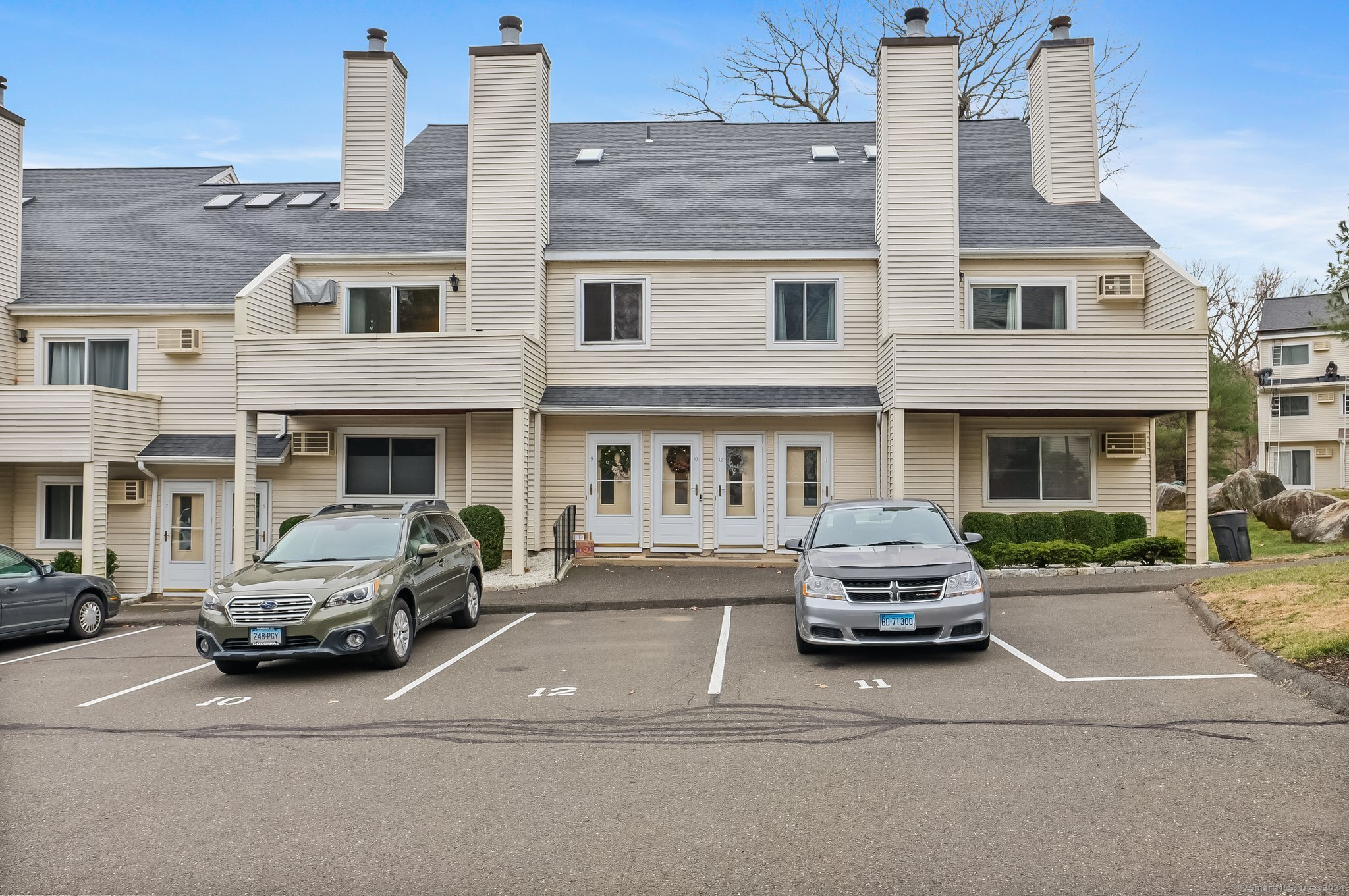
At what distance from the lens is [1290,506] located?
71.7 feet

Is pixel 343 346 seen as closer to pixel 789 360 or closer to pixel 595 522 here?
pixel 595 522

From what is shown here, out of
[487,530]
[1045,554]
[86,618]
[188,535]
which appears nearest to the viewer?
[86,618]

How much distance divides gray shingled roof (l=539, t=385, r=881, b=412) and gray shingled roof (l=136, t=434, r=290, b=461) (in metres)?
5.25

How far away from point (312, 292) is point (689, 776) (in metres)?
15.3

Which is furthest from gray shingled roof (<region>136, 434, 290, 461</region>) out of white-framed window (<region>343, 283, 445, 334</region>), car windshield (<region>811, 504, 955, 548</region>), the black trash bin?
the black trash bin

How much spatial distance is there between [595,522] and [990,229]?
9.29 meters

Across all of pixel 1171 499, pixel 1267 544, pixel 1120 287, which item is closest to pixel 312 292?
pixel 1120 287

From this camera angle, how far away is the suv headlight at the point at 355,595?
909 cm

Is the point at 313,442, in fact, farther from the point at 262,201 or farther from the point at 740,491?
the point at 740,491

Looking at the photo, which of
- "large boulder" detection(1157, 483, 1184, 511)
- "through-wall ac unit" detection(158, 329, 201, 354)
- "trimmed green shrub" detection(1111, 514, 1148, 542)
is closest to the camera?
"trimmed green shrub" detection(1111, 514, 1148, 542)

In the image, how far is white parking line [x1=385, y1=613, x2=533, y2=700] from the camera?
859 cm

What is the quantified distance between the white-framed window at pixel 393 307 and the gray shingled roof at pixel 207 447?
259cm

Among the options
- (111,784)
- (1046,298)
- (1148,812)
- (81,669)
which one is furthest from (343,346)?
(1148,812)

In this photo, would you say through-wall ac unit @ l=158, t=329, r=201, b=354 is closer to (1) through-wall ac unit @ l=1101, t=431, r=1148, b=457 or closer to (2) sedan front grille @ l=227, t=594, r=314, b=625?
(2) sedan front grille @ l=227, t=594, r=314, b=625
